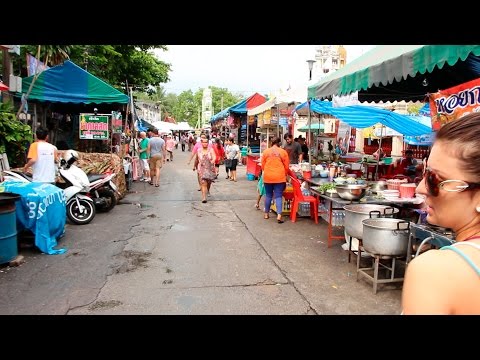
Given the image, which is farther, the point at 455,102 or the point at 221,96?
the point at 221,96

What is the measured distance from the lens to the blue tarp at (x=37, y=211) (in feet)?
19.4

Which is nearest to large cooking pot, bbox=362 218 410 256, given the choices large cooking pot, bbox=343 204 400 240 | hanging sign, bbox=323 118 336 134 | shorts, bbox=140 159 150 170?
large cooking pot, bbox=343 204 400 240

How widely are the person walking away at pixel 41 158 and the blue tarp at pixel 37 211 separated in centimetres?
88

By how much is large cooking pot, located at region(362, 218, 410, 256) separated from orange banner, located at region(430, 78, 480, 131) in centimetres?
138

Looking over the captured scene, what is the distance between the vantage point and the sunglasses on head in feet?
3.45

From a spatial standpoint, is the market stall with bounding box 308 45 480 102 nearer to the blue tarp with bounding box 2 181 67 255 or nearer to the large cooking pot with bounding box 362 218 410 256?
the large cooking pot with bounding box 362 218 410 256

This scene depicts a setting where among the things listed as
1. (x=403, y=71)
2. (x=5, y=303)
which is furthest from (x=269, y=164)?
(x=5, y=303)

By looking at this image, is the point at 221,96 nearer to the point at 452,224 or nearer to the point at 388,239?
the point at 388,239

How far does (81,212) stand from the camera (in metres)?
8.08

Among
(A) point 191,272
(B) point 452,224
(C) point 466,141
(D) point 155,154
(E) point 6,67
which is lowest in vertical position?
(A) point 191,272

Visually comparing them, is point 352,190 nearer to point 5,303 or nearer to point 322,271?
point 322,271

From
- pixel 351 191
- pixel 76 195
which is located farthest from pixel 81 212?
pixel 351 191

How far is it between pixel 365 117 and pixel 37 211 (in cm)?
914

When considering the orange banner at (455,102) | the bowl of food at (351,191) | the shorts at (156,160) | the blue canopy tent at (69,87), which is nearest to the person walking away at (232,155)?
the shorts at (156,160)
